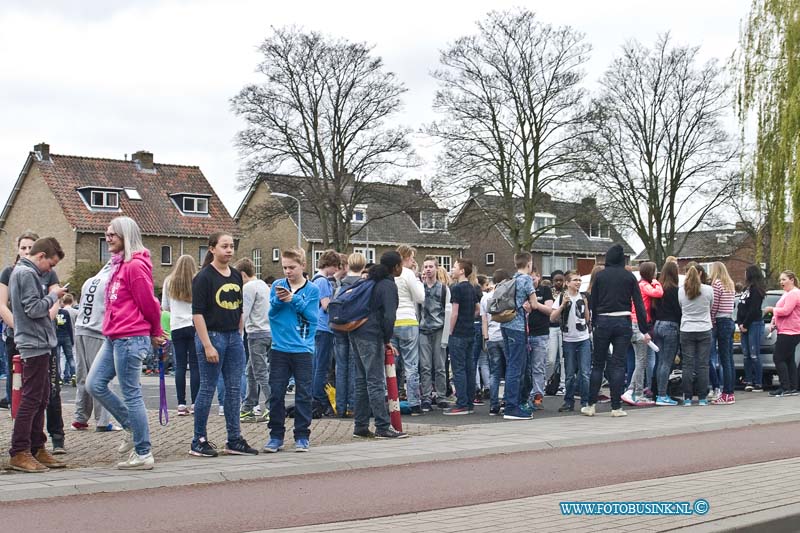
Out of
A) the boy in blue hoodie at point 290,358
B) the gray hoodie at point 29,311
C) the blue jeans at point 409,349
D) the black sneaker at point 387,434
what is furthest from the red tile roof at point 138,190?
the gray hoodie at point 29,311

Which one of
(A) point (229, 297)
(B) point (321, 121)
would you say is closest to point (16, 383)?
(A) point (229, 297)

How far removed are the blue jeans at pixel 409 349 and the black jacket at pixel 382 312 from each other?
2271mm

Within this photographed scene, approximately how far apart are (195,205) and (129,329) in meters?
58.2

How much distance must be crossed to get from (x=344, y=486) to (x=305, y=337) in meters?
2.31

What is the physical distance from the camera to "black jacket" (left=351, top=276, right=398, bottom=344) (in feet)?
37.6

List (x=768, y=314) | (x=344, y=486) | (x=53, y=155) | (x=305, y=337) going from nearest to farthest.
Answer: (x=344, y=486) → (x=305, y=337) → (x=768, y=314) → (x=53, y=155)

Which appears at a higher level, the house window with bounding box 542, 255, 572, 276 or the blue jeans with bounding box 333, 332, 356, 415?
the house window with bounding box 542, 255, 572, 276

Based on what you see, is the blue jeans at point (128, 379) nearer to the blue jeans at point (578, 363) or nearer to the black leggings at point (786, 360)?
the blue jeans at point (578, 363)

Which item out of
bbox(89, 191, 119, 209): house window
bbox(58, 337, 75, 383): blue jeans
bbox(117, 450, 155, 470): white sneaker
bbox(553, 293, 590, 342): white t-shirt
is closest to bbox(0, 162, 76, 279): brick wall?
bbox(89, 191, 119, 209): house window

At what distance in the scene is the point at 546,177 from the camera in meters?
48.6

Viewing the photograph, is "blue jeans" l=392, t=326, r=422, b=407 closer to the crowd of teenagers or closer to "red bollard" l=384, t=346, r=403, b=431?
the crowd of teenagers

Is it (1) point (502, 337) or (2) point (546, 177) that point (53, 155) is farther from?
(1) point (502, 337)

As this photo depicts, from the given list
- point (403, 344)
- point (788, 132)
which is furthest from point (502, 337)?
point (788, 132)

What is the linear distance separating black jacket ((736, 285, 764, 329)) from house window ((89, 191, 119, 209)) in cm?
4883
